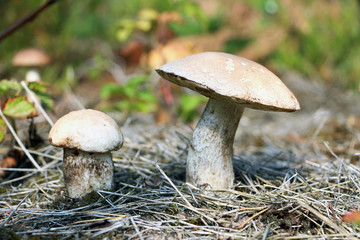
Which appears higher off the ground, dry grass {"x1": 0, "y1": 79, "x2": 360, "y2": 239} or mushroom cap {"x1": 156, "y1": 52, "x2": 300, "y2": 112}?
mushroom cap {"x1": 156, "y1": 52, "x2": 300, "y2": 112}

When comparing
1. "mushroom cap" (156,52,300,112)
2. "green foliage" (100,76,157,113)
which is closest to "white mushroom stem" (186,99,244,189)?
"mushroom cap" (156,52,300,112)

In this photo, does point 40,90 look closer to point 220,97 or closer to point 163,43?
point 220,97

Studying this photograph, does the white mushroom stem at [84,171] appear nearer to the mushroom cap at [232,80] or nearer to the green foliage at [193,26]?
the mushroom cap at [232,80]

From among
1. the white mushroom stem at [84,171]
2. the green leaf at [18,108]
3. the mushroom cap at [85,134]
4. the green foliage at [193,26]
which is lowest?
the white mushroom stem at [84,171]

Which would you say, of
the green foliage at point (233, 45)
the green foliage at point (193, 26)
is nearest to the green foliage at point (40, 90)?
the green foliage at point (193, 26)

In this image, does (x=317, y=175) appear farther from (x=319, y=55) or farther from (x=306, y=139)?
(x=319, y=55)

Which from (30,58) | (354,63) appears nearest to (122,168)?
(30,58)

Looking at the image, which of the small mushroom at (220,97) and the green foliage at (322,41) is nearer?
the small mushroom at (220,97)

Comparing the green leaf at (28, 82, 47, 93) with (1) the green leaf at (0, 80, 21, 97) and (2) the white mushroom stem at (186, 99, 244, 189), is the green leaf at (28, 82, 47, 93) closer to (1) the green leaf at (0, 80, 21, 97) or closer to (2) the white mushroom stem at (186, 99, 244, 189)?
(1) the green leaf at (0, 80, 21, 97)
